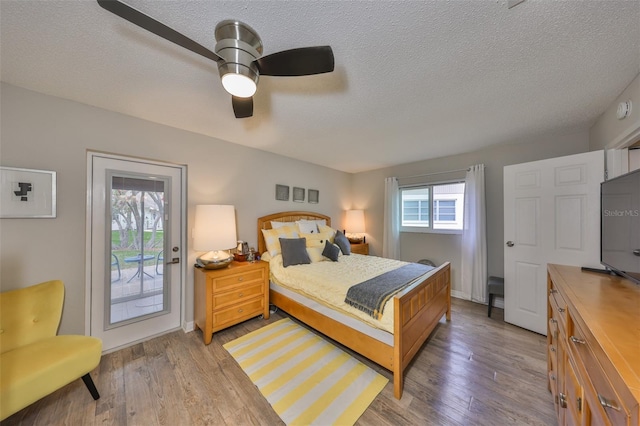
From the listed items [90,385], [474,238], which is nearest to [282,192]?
[90,385]

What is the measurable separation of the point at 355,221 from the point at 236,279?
2.89m

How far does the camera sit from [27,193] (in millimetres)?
1761

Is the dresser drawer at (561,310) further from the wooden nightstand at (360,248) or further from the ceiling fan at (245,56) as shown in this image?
the wooden nightstand at (360,248)

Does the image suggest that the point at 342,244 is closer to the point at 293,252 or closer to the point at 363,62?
the point at 293,252

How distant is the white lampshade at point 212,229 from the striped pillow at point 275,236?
62cm

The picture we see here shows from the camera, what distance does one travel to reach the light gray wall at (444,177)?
2.82 metres

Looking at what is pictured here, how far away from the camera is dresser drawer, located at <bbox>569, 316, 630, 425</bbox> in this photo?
59 centimetres

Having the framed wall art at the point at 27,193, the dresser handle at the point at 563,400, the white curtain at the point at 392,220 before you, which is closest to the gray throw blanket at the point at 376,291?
the dresser handle at the point at 563,400

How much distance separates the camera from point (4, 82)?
1703mm

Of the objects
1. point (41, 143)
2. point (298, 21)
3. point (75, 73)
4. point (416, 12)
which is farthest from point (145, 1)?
point (41, 143)

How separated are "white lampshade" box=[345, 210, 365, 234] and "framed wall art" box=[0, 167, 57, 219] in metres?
4.18

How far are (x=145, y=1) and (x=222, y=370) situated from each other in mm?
2593

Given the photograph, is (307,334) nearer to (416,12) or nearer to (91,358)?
(91,358)

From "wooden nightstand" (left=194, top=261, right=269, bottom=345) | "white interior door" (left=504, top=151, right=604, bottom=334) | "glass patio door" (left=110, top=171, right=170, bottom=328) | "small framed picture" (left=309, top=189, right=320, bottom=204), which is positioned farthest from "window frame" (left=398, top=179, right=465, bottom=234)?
"glass patio door" (left=110, top=171, right=170, bottom=328)
